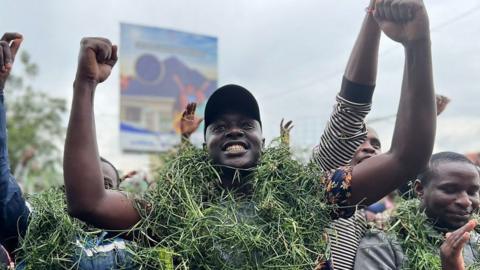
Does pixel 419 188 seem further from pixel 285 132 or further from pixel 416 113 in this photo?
pixel 416 113

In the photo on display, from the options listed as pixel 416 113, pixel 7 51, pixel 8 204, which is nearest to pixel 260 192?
pixel 416 113

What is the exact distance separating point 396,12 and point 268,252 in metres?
0.93

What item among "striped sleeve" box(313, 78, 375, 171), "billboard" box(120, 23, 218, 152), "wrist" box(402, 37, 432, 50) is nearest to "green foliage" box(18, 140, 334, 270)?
"striped sleeve" box(313, 78, 375, 171)

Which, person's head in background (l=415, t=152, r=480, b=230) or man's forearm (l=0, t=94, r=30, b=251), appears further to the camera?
person's head in background (l=415, t=152, r=480, b=230)

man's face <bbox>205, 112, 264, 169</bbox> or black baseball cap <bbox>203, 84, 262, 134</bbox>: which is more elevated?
black baseball cap <bbox>203, 84, 262, 134</bbox>

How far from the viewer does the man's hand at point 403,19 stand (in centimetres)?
200

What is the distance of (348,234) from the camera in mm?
2678

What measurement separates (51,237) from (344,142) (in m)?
1.23

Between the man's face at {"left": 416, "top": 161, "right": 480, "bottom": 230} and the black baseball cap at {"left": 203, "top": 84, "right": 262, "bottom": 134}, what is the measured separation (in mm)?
985

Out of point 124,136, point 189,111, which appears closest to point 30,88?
point 124,136

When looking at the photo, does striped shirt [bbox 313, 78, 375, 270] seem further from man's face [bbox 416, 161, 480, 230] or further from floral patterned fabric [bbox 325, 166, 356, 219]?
man's face [bbox 416, 161, 480, 230]

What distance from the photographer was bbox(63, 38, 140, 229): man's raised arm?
199cm

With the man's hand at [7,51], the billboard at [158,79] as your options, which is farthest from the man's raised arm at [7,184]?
the billboard at [158,79]

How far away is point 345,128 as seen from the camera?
8.15 ft
